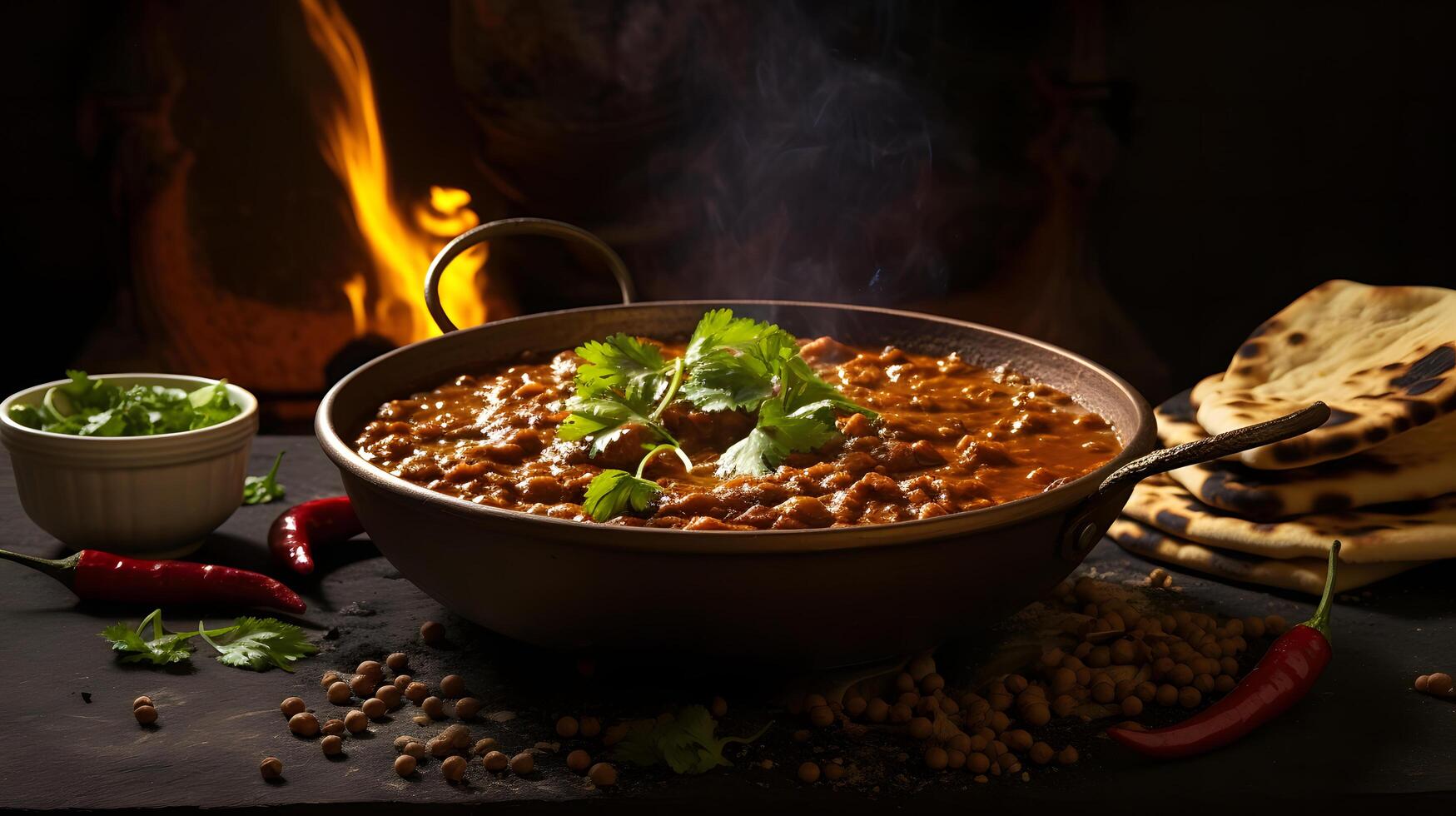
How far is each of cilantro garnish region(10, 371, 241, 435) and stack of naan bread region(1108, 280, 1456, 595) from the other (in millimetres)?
2109

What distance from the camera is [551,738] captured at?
7.32 feet

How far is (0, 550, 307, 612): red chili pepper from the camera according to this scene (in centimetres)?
272

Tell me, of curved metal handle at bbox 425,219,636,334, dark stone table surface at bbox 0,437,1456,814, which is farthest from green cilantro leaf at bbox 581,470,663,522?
curved metal handle at bbox 425,219,636,334

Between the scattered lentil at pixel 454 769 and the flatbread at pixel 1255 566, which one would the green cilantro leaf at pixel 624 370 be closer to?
the scattered lentil at pixel 454 769

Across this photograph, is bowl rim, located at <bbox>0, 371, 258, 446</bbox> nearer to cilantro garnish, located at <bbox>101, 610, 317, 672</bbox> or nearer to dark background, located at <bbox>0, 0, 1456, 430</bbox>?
cilantro garnish, located at <bbox>101, 610, 317, 672</bbox>

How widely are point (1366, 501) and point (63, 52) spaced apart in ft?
13.4

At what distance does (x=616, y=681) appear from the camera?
→ 241cm

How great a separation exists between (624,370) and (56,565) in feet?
3.98

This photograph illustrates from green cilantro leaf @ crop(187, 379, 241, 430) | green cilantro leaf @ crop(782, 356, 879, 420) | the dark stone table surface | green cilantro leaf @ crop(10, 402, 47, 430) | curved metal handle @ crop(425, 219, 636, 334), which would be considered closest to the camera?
the dark stone table surface

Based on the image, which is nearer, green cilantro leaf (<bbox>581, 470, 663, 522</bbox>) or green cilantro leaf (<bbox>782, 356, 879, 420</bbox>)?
green cilantro leaf (<bbox>581, 470, 663, 522</bbox>)

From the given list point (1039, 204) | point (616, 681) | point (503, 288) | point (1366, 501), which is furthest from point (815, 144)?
point (616, 681)

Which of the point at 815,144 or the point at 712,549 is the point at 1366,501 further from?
the point at 815,144

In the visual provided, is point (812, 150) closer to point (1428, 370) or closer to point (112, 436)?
point (1428, 370)

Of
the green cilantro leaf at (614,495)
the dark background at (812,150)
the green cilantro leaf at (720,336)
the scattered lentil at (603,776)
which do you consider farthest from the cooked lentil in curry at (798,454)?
the dark background at (812,150)
